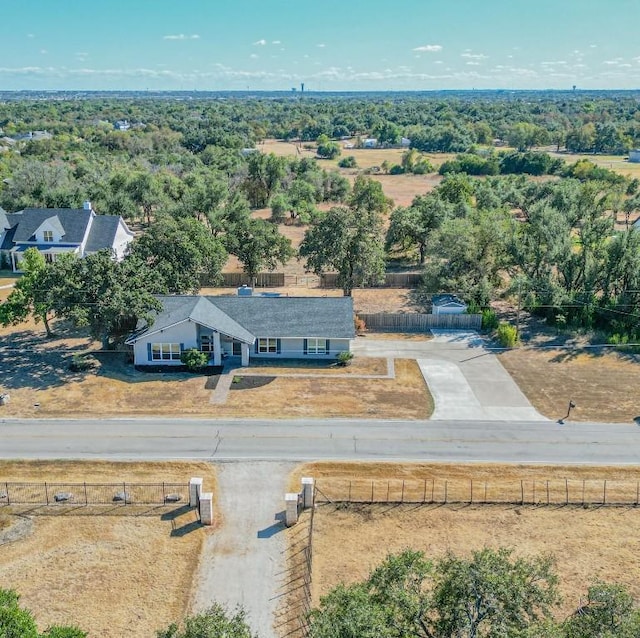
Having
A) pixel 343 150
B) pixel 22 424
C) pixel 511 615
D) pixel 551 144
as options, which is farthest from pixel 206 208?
pixel 551 144

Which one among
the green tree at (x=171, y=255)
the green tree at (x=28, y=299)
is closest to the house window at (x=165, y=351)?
the green tree at (x=171, y=255)

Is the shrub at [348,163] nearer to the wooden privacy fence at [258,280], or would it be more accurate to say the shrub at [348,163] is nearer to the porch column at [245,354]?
the wooden privacy fence at [258,280]

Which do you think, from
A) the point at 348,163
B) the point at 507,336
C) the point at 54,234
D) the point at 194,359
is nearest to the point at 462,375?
the point at 507,336

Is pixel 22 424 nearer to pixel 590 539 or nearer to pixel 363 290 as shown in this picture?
pixel 590 539

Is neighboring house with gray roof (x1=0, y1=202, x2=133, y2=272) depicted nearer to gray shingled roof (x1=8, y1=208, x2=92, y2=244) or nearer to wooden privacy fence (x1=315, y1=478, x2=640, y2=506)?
gray shingled roof (x1=8, y1=208, x2=92, y2=244)

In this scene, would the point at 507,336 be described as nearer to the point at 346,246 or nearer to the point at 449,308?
the point at 449,308

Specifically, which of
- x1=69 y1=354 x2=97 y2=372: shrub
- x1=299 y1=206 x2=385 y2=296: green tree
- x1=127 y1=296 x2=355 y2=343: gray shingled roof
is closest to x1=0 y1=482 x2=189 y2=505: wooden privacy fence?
x1=69 y1=354 x2=97 y2=372: shrub
